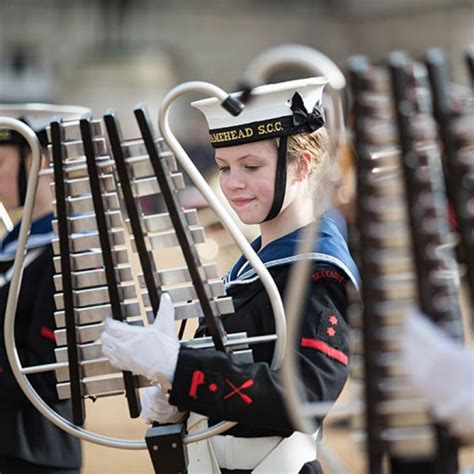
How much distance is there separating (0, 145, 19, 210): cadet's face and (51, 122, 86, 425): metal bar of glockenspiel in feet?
3.34

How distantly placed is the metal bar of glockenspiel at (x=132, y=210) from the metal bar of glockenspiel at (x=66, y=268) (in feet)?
0.41

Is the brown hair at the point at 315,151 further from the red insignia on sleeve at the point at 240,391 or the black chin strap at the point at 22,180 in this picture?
the black chin strap at the point at 22,180

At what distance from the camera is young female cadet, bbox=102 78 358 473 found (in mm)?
2709

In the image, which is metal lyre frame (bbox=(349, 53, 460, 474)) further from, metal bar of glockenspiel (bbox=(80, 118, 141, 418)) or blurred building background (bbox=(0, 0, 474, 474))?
blurred building background (bbox=(0, 0, 474, 474))

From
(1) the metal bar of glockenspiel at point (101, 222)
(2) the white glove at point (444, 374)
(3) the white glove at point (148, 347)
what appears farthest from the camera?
(1) the metal bar of glockenspiel at point (101, 222)

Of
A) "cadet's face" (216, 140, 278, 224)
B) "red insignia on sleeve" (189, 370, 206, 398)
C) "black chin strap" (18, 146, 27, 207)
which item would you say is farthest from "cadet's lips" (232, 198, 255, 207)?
"black chin strap" (18, 146, 27, 207)

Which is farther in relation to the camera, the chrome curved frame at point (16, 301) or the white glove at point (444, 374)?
the chrome curved frame at point (16, 301)

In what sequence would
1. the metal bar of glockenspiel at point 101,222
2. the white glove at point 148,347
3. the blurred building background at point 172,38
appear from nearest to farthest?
the white glove at point 148,347, the metal bar of glockenspiel at point 101,222, the blurred building background at point 172,38

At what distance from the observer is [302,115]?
287 centimetres

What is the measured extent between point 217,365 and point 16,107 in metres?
1.30

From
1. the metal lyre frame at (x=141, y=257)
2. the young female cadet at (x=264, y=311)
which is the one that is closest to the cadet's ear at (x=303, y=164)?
the young female cadet at (x=264, y=311)

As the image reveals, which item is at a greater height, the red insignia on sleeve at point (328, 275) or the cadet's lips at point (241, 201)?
the cadet's lips at point (241, 201)

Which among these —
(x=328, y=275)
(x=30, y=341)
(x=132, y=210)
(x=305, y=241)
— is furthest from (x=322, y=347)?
(x=30, y=341)

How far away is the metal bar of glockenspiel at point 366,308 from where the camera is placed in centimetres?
214
